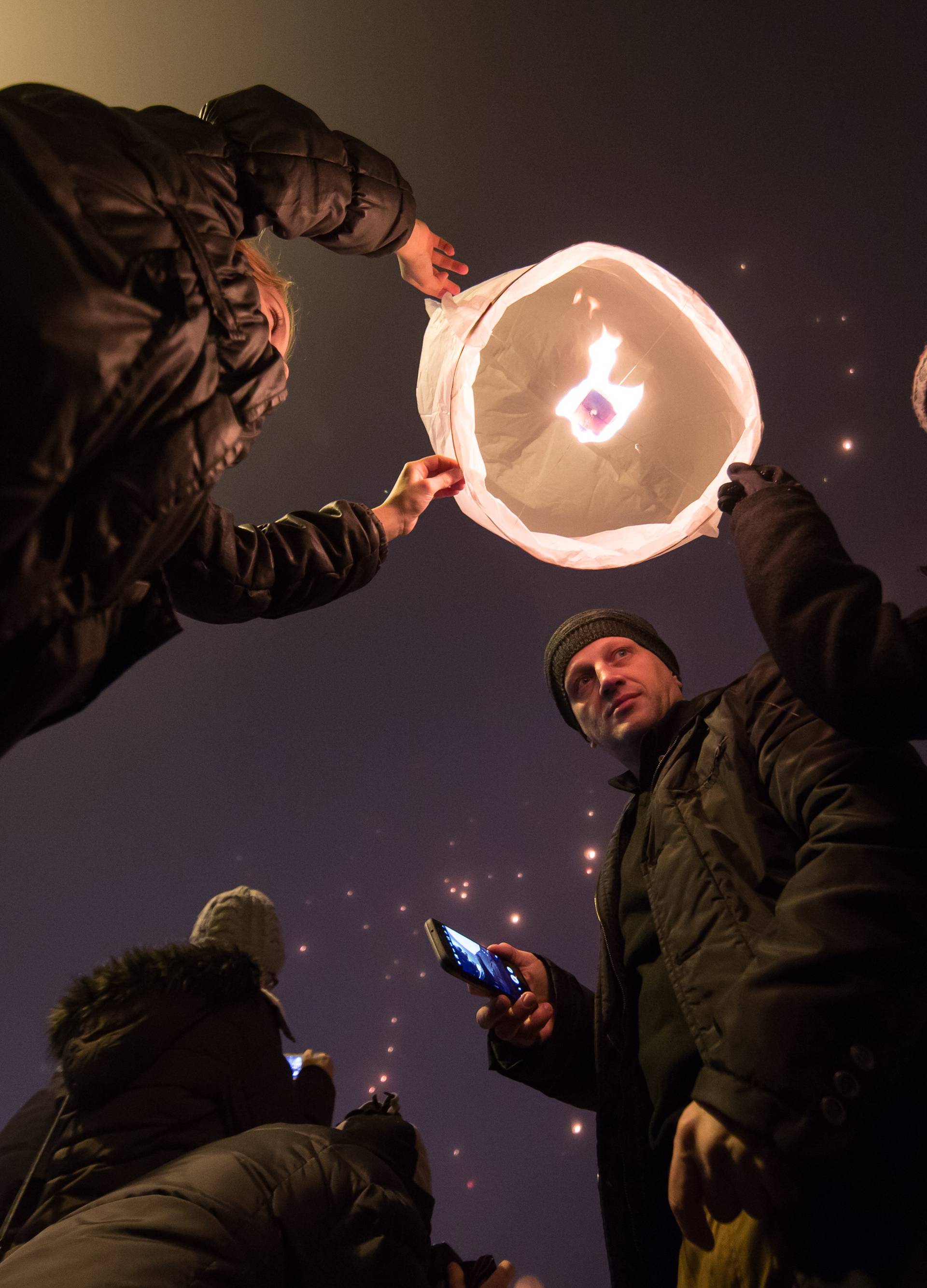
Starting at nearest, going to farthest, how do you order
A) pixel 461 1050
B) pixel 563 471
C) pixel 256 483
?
1. pixel 563 471
2. pixel 256 483
3. pixel 461 1050

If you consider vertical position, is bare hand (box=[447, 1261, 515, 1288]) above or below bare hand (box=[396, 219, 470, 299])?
below

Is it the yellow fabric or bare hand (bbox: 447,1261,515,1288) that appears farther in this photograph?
bare hand (bbox: 447,1261,515,1288)

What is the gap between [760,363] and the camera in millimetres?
3957

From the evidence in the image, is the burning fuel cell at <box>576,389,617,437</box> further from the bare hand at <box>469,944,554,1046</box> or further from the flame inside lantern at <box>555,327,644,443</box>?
the bare hand at <box>469,944,554,1046</box>

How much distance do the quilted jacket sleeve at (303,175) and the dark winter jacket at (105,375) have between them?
0.29 ft

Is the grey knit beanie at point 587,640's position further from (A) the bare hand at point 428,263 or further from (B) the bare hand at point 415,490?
(A) the bare hand at point 428,263

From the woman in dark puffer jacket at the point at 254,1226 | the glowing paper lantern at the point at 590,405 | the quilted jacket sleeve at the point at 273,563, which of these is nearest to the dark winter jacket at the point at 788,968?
the woman in dark puffer jacket at the point at 254,1226

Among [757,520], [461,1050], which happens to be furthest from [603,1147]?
[461,1050]

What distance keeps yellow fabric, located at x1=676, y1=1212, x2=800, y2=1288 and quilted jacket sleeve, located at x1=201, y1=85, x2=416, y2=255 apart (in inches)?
63.1

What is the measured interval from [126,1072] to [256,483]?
4459 millimetres

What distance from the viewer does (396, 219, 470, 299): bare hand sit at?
1612mm

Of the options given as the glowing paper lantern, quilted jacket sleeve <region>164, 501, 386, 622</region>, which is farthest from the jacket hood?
the glowing paper lantern

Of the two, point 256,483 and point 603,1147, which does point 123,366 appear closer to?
point 603,1147

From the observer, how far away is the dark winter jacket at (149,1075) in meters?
1.30
